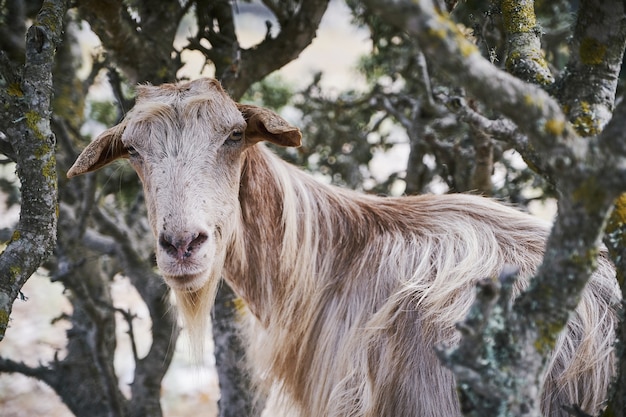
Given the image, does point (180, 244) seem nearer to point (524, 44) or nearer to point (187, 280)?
point (187, 280)

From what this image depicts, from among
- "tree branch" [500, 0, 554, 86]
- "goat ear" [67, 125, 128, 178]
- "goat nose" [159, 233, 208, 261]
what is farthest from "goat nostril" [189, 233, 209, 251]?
"tree branch" [500, 0, 554, 86]

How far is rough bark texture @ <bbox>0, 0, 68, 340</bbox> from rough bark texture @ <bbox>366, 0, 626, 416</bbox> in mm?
1904

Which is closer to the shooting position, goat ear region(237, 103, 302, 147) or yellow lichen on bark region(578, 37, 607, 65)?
yellow lichen on bark region(578, 37, 607, 65)

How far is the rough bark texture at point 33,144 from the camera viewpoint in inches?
116

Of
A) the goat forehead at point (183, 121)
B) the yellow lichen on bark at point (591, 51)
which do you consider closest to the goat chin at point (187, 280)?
the goat forehead at point (183, 121)

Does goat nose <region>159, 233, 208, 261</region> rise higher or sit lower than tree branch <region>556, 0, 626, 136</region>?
lower

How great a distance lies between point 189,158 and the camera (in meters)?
3.38

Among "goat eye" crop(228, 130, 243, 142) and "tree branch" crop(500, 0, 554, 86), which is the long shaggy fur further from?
"tree branch" crop(500, 0, 554, 86)

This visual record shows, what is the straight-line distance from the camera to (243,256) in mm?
3822

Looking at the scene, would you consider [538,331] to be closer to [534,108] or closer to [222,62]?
[534,108]

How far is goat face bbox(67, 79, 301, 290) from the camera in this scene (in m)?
3.14

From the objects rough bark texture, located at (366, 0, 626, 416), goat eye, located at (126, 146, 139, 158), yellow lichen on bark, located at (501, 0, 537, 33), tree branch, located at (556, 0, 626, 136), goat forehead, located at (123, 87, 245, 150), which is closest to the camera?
rough bark texture, located at (366, 0, 626, 416)

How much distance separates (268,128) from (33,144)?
3.67ft

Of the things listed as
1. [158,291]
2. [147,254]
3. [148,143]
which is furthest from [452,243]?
[147,254]
